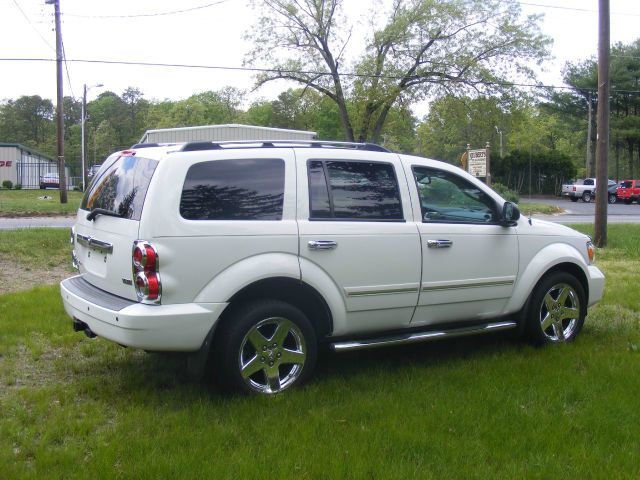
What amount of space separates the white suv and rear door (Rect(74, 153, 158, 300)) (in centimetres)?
1

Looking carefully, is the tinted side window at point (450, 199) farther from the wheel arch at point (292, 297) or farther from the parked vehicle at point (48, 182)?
the parked vehicle at point (48, 182)

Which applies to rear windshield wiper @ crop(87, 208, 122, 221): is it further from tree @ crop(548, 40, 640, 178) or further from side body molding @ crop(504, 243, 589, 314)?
tree @ crop(548, 40, 640, 178)

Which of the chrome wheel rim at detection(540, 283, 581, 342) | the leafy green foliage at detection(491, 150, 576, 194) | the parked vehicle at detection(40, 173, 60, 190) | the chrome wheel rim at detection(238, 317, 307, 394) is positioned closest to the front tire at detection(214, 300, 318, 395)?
the chrome wheel rim at detection(238, 317, 307, 394)

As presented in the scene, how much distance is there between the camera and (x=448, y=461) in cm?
359

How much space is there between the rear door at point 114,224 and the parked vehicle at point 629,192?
44810 mm

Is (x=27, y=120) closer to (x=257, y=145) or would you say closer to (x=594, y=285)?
(x=257, y=145)

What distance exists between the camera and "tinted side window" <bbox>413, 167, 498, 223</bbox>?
5.33 metres

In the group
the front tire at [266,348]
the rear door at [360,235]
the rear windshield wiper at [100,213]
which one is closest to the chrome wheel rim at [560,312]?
the rear door at [360,235]

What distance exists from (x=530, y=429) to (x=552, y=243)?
235 cm

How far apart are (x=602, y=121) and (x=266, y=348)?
11.7m

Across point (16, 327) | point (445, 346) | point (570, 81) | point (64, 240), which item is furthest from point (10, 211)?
point (570, 81)

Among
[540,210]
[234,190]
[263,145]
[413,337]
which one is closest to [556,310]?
[413,337]

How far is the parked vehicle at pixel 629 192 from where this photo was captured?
4385 centimetres

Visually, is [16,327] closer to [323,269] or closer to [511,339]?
[323,269]
